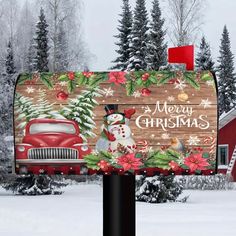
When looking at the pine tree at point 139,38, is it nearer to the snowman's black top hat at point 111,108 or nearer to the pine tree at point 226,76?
the pine tree at point 226,76

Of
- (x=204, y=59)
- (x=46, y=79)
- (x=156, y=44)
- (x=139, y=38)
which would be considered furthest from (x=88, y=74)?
(x=139, y=38)

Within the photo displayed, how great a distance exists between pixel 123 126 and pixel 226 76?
51157 millimetres

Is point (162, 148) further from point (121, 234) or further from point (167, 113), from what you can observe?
point (121, 234)

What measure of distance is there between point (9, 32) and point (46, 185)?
3107 centimetres

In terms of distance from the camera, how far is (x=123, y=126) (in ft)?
18.8

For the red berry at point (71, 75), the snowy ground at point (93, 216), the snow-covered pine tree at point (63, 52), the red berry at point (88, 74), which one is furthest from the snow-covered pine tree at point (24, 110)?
the snow-covered pine tree at point (63, 52)

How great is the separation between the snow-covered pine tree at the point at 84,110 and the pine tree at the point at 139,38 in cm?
3235

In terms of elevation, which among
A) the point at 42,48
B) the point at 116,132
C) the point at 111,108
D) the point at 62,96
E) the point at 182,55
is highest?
the point at 42,48

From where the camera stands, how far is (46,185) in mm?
22844

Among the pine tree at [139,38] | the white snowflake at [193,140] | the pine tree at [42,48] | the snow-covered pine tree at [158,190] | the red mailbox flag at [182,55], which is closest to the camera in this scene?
the white snowflake at [193,140]

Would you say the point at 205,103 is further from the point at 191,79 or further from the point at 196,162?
the point at 196,162

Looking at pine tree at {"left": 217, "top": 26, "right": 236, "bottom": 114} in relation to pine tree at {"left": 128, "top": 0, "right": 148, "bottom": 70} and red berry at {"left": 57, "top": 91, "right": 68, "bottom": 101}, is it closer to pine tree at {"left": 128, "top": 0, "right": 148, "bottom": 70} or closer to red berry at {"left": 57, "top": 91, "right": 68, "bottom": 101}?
pine tree at {"left": 128, "top": 0, "right": 148, "bottom": 70}

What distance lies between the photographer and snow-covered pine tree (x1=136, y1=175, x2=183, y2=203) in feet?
65.2

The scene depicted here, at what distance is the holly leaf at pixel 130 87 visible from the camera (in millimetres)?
5754
